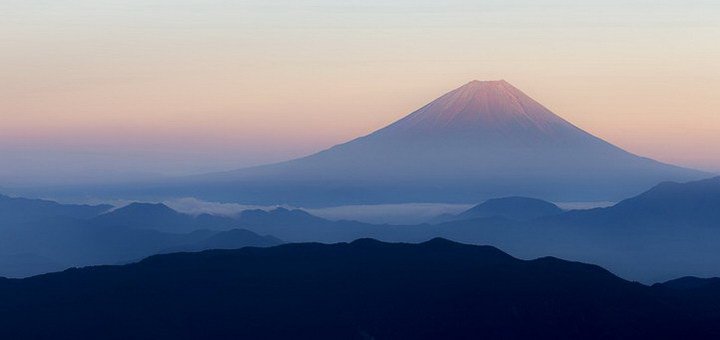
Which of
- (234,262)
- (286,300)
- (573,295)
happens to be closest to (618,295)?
(573,295)

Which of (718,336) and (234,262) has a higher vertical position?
(234,262)

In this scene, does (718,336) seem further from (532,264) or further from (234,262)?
(234,262)

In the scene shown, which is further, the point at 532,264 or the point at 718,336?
the point at 532,264

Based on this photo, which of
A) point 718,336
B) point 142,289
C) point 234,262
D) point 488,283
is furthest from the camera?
point 234,262

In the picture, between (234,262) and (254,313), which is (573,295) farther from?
(234,262)

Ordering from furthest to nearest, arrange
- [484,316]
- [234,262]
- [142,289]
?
[234,262]
[142,289]
[484,316]

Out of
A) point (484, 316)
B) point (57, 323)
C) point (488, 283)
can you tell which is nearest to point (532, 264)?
point (488, 283)
